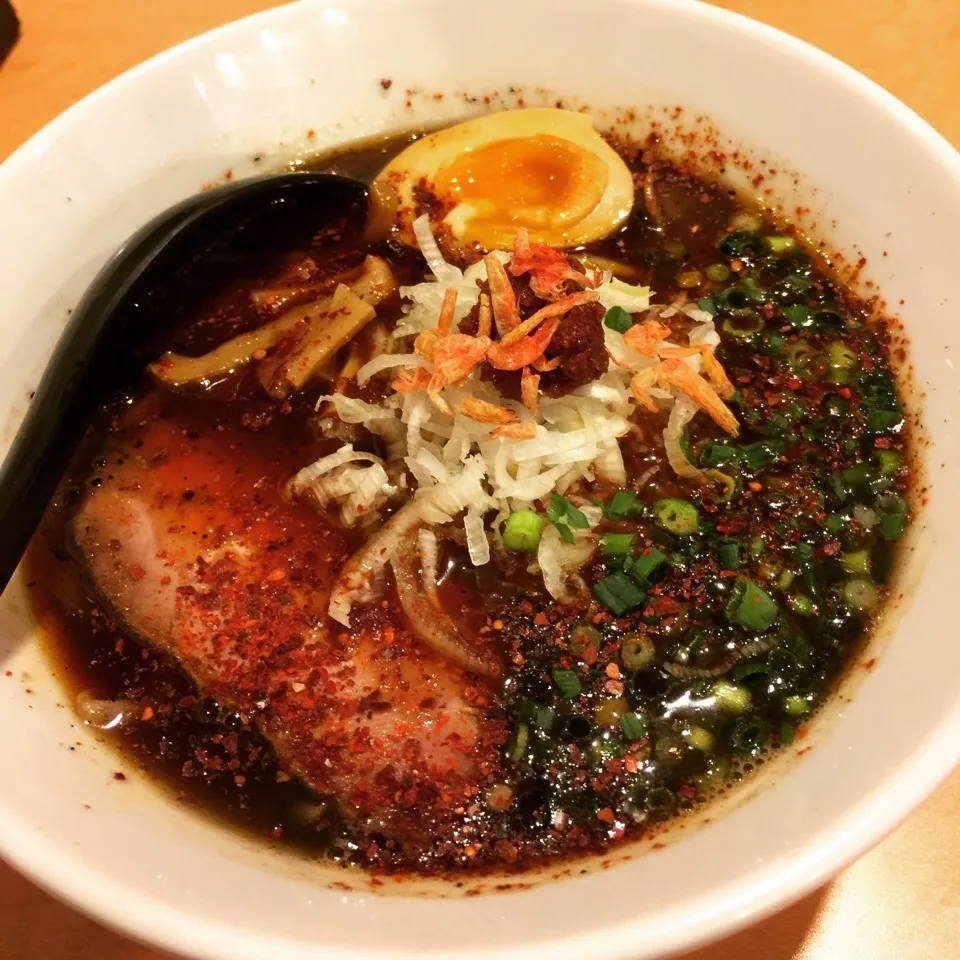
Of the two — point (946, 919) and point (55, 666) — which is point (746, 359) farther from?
point (55, 666)

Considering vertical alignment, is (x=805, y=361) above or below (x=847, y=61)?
below

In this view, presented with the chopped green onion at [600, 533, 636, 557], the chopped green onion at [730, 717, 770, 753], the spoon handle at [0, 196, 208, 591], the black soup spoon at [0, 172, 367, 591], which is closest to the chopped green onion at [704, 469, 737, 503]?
the chopped green onion at [600, 533, 636, 557]

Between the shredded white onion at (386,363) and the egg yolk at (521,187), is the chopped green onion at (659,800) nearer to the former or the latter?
the shredded white onion at (386,363)

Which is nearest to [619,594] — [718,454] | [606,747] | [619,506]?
[619,506]

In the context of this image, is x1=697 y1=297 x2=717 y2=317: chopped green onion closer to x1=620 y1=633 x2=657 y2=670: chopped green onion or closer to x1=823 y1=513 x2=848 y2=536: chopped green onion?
x1=823 y1=513 x2=848 y2=536: chopped green onion

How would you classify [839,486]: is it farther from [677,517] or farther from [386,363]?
[386,363]
